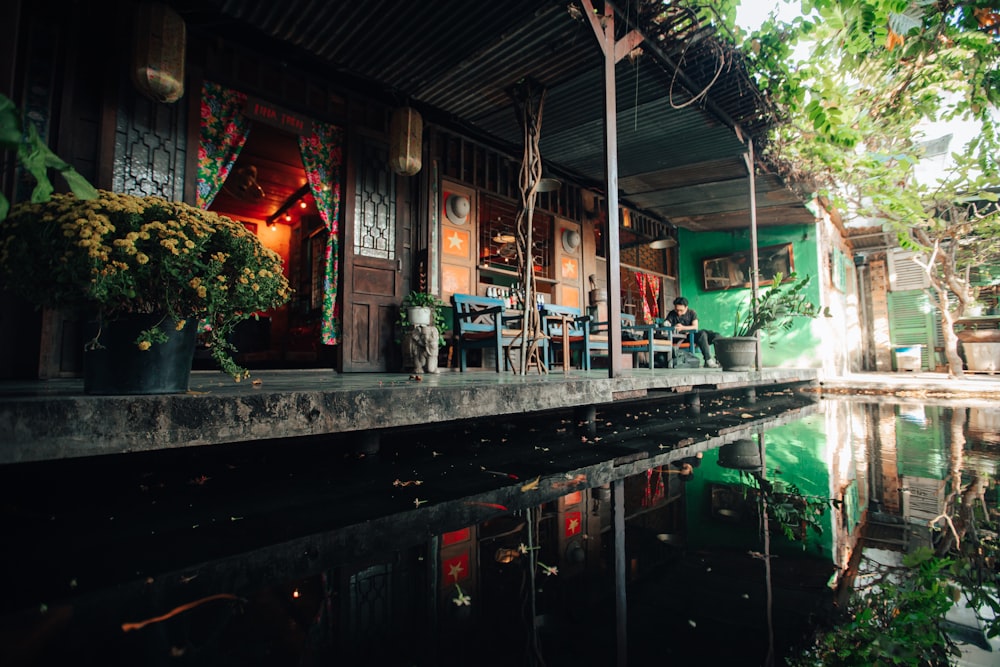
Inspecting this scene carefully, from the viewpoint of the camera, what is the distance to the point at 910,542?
1.56m

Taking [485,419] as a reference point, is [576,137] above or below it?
above

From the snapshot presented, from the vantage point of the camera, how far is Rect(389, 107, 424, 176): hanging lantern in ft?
17.8

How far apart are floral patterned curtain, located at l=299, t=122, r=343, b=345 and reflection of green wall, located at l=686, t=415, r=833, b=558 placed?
4.60m

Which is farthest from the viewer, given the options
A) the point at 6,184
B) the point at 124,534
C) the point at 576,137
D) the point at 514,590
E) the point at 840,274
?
the point at 840,274

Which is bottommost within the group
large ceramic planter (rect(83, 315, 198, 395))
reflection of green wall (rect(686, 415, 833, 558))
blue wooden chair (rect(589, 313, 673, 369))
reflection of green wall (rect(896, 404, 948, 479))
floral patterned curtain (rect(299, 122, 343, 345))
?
reflection of green wall (rect(896, 404, 948, 479))

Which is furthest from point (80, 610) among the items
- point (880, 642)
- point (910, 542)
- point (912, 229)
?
point (912, 229)

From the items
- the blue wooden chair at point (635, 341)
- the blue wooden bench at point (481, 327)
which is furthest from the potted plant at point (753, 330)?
the blue wooden bench at point (481, 327)

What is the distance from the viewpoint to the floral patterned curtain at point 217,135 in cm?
482

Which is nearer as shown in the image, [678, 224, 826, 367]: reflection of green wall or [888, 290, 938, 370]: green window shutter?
[678, 224, 826, 367]: reflection of green wall

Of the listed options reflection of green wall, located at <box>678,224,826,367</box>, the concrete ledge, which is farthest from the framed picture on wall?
the concrete ledge

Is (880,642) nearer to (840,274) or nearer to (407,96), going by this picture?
(407,96)

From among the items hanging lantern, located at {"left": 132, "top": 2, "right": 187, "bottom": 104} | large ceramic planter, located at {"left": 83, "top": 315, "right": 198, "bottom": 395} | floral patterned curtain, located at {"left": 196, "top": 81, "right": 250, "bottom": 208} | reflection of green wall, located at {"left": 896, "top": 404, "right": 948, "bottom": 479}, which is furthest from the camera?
floral patterned curtain, located at {"left": 196, "top": 81, "right": 250, "bottom": 208}

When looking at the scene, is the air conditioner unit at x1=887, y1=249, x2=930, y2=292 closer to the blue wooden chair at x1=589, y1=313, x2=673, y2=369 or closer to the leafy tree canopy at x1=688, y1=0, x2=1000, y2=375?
the leafy tree canopy at x1=688, y1=0, x2=1000, y2=375

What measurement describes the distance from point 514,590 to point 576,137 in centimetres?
679
